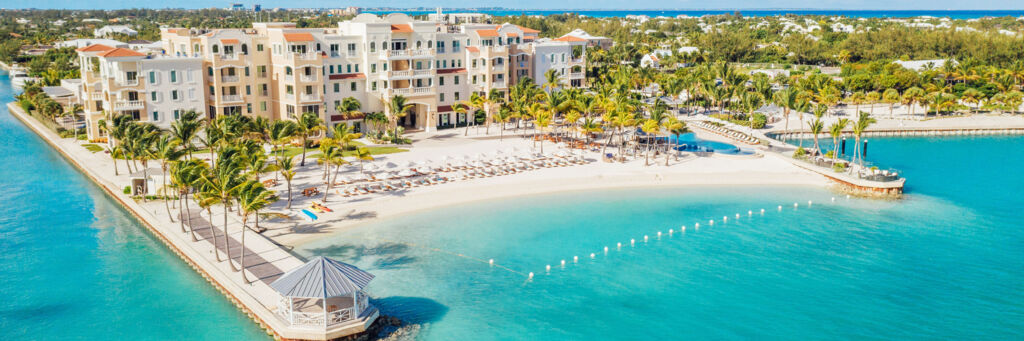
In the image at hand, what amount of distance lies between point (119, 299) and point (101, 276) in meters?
4.27

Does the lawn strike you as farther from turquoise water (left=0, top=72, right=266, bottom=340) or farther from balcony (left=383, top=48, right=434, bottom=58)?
balcony (left=383, top=48, right=434, bottom=58)

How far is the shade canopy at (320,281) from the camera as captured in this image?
31.7 metres

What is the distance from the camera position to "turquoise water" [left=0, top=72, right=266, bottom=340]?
34156 mm

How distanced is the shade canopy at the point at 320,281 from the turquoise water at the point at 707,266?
362cm

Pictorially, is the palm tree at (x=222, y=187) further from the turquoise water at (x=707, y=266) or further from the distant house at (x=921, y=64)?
the distant house at (x=921, y=64)

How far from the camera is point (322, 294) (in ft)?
104

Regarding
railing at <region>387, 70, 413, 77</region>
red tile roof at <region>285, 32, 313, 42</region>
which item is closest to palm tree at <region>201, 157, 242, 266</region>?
red tile roof at <region>285, 32, 313, 42</region>

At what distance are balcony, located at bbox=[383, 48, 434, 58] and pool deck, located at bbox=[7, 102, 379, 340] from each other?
28674 mm

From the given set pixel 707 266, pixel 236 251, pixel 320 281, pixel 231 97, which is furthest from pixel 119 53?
pixel 707 266

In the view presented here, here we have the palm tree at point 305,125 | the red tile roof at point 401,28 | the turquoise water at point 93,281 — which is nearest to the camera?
the turquoise water at point 93,281

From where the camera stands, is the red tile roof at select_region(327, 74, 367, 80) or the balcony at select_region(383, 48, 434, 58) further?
the balcony at select_region(383, 48, 434, 58)

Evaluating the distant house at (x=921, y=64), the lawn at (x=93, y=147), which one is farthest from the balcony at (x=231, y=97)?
the distant house at (x=921, y=64)

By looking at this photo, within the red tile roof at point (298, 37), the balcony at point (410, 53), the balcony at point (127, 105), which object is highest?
the red tile roof at point (298, 37)

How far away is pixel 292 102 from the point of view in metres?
73.6
